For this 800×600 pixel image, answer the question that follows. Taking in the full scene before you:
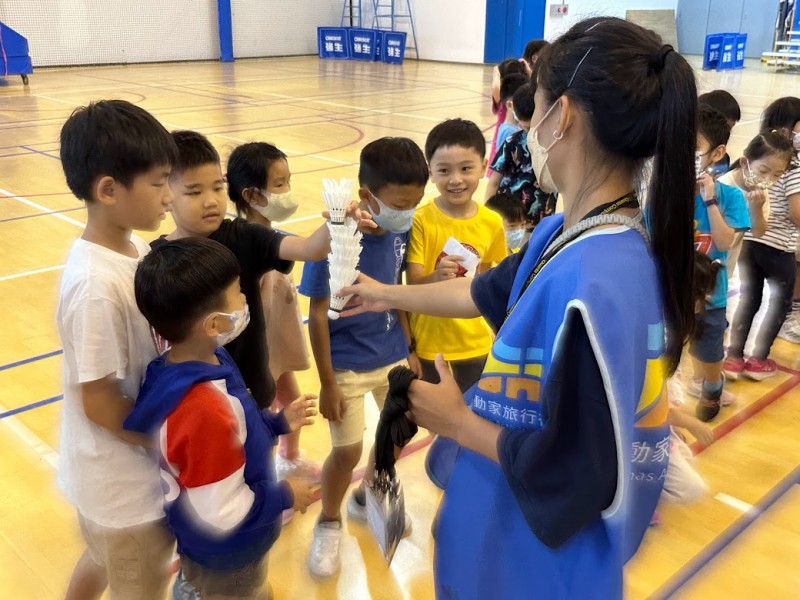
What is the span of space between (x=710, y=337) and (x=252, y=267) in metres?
2.15

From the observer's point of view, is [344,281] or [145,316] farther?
[344,281]

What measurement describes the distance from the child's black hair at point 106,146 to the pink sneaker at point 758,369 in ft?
10.6

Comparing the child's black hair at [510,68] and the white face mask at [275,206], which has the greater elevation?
the child's black hair at [510,68]

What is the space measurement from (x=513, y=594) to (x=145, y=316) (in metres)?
0.89

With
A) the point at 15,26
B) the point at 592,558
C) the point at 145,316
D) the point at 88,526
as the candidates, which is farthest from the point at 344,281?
the point at 15,26

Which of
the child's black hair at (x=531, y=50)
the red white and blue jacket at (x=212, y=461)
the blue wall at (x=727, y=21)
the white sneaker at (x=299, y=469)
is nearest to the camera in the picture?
the red white and blue jacket at (x=212, y=461)

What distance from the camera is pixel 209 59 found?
58.9ft

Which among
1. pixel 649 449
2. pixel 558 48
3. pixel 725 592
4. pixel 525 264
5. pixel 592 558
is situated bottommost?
pixel 725 592

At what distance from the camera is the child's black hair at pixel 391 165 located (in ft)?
7.02

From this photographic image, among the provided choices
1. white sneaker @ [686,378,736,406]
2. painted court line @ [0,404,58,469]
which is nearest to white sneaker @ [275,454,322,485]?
painted court line @ [0,404,58,469]

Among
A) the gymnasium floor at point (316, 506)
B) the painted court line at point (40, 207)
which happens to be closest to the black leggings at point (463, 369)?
the gymnasium floor at point (316, 506)

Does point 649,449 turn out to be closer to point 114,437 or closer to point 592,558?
point 592,558

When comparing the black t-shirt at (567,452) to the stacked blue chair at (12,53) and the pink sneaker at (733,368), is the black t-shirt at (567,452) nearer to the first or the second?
the pink sneaker at (733,368)

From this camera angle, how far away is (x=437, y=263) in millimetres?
2420
